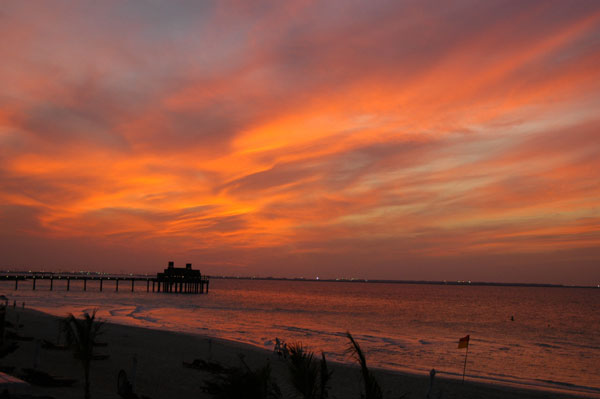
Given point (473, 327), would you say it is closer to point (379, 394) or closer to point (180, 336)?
point (180, 336)

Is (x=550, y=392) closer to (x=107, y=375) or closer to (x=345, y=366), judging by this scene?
(x=345, y=366)

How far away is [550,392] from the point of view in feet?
75.2

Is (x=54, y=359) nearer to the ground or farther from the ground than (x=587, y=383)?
farther from the ground

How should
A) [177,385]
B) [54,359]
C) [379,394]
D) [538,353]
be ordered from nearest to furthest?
[379,394] → [177,385] → [54,359] → [538,353]

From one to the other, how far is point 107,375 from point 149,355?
5.68m

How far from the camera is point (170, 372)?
2023cm

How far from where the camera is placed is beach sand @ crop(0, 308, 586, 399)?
1720 centimetres

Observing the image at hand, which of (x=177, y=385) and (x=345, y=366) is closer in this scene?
(x=177, y=385)

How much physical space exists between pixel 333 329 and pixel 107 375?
32.3 meters

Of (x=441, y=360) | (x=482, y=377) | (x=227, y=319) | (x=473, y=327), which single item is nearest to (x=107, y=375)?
(x=482, y=377)

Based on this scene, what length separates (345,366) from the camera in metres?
26.3

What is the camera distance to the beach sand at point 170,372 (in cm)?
1720

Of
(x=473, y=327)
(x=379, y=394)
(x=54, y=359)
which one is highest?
(x=379, y=394)

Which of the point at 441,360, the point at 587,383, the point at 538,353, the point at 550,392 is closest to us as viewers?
the point at 550,392
